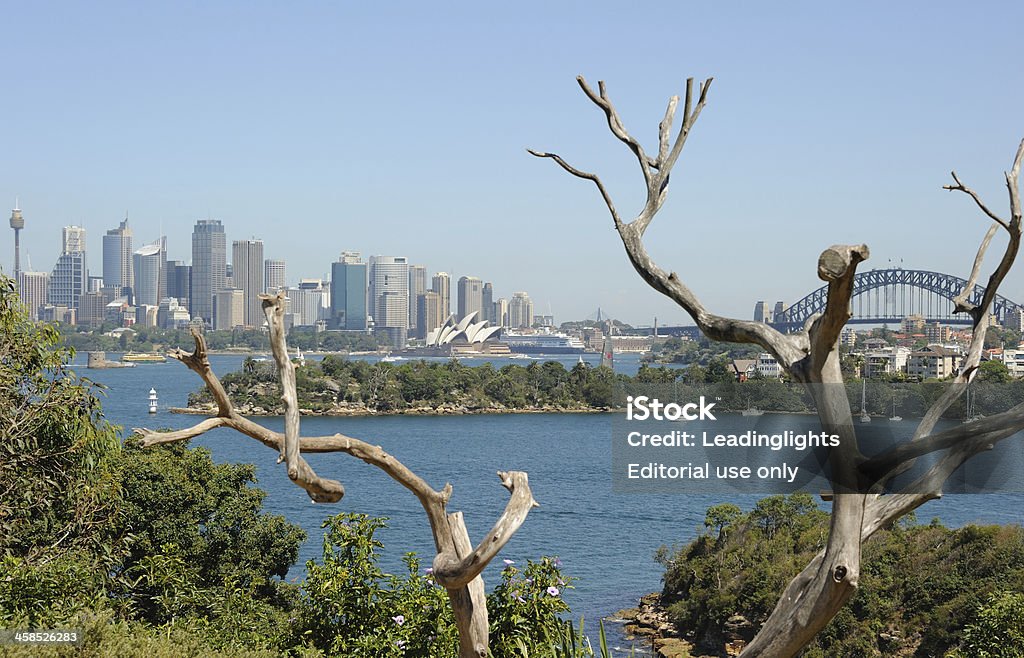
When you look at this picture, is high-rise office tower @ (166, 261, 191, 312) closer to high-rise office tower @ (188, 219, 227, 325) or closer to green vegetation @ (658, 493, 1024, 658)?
high-rise office tower @ (188, 219, 227, 325)

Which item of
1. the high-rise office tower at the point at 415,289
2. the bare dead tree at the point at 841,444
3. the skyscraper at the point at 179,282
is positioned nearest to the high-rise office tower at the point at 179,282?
the skyscraper at the point at 179,282

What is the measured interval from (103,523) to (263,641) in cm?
193

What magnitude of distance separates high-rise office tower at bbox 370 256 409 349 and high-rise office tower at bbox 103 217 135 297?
4089 cm

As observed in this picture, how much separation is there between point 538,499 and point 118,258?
146m

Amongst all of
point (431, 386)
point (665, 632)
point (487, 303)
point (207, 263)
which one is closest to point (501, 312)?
point (487, 303)

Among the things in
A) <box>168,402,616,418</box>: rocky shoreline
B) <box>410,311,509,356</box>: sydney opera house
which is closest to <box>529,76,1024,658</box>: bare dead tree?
<box>168,402,616,418</box>: rocky shoreline

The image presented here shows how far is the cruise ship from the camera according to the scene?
10888 cm

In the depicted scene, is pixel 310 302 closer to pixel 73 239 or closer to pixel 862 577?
pixel 73 239

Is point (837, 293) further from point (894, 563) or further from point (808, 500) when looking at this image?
point (808, 500)

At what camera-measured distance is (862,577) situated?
44.7 feet

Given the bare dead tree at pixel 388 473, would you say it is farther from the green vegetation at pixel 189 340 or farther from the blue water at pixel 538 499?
the green vegetation at pixel 189 340

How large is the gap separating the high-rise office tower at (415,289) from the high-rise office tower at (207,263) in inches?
841

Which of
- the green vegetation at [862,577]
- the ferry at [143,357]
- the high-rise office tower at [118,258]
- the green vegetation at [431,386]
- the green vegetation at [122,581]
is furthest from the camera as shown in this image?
the high-rise office tower at [118,258]

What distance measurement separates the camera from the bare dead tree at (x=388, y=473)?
2.30 meters
